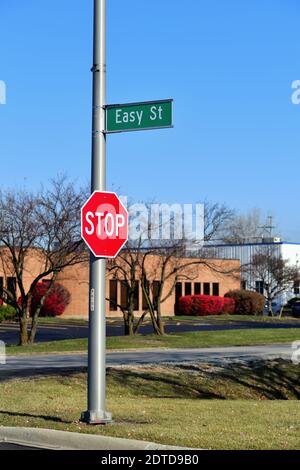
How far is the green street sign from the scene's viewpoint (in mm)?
10875

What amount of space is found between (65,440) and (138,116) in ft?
14.5

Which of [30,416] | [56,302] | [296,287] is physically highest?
[296,287]

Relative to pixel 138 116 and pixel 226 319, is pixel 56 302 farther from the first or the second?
pixel 138 116

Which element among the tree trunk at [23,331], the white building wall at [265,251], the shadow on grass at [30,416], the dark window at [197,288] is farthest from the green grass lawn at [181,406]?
the white building wall at [265,251]

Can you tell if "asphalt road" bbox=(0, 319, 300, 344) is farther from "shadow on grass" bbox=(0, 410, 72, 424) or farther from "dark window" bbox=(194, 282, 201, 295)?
"shadow on grass" bbox=(0, 410, 72, 424)

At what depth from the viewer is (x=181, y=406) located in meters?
13.2

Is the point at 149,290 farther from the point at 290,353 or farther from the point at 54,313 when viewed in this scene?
the point at 54,313

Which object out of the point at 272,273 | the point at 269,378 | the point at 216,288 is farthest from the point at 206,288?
the point at 269,378

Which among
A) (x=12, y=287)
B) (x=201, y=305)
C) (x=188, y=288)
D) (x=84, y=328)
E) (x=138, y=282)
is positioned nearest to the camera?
(x=12, y=287)

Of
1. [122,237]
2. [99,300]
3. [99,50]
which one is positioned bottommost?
[99,300]

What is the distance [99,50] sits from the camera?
446 inches
